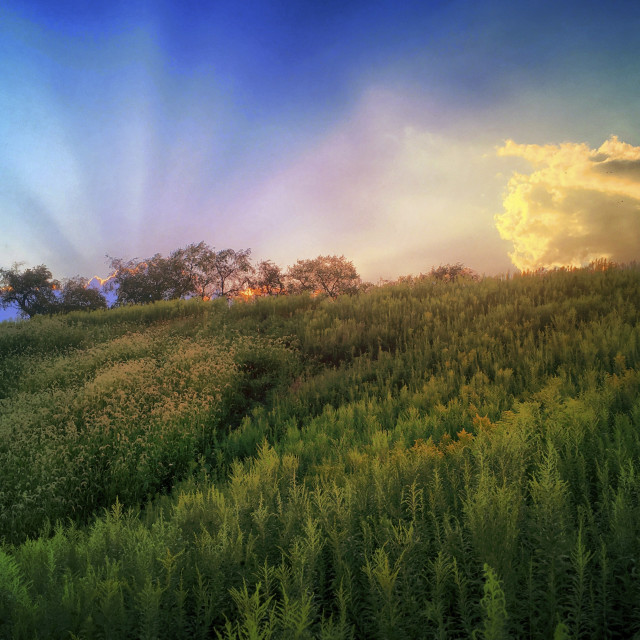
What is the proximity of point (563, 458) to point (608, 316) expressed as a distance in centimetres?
645

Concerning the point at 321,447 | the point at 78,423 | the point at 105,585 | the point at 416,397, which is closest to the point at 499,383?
the point at 416,397

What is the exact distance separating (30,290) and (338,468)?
4536 cm

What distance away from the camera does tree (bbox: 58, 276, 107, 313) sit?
137 feet

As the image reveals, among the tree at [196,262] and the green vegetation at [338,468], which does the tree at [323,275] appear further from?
the green vegetation at [338,468]

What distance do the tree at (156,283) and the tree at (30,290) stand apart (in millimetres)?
7386

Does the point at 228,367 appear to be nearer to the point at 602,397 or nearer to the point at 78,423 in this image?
the point at 78,423

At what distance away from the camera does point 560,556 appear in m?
2.16

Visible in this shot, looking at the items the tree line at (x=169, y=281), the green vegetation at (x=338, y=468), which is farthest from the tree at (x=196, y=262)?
the green vegetation at (x=338, y=468)

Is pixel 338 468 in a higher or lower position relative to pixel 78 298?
lower

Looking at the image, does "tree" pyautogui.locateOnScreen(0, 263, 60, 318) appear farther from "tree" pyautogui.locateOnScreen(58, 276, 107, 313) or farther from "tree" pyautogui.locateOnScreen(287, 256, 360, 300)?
"tree" pyautogui.locateOnScreen(287, 256, 360, 300)

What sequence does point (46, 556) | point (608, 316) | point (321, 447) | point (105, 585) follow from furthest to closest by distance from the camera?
point (608, 316) → point (321, 447) → point (46, 556) → point (105, 585)

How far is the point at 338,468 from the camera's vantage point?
4176mm

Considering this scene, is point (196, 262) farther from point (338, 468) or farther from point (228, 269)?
point (338, 468)

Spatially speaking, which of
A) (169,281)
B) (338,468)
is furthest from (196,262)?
(338,468)
